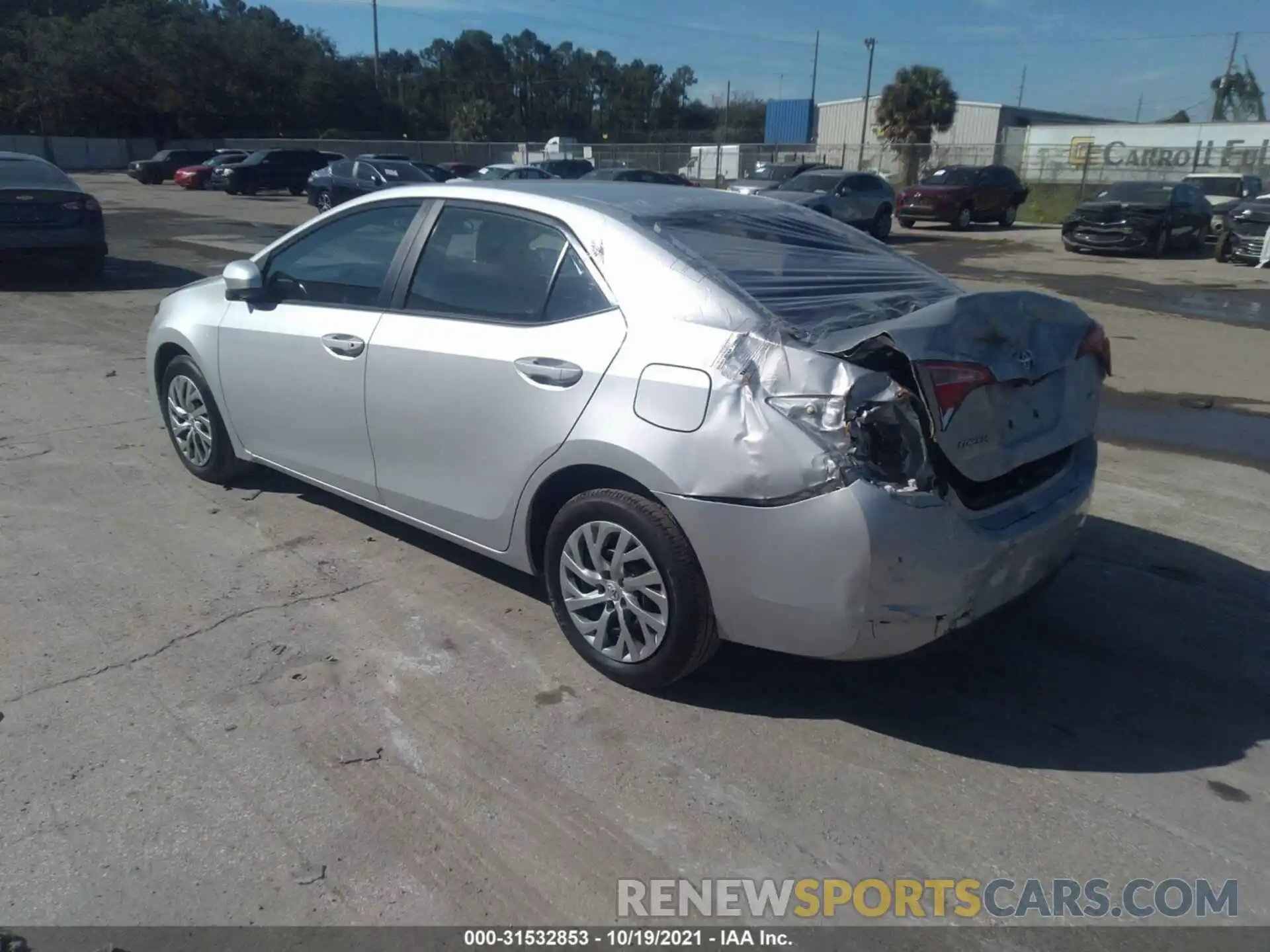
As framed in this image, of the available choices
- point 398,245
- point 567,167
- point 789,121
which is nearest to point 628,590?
point 398,245

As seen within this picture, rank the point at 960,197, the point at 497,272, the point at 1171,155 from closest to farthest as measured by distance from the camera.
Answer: the point at 497,272, the point at 960,197, the point at 1171,155

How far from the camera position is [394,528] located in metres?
4.96

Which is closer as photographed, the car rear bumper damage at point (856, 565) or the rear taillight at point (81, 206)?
the car rear bumper damage at point (856, 565)

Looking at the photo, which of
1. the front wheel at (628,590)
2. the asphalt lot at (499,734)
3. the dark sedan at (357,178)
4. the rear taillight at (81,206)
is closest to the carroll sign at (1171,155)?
the dark sedan at (357,178)

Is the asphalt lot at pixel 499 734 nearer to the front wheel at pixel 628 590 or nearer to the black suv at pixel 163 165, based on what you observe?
the front wheel at pixel 628 590

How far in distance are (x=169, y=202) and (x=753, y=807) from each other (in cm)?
3291

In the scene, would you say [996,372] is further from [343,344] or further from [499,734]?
[343,344]

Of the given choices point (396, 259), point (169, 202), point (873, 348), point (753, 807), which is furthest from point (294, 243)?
point (169, 202)

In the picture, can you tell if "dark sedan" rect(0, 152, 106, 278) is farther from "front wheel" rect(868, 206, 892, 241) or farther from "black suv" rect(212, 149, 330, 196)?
"black suv" rect(212, 149, 330, 196)

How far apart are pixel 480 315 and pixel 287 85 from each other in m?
73.9

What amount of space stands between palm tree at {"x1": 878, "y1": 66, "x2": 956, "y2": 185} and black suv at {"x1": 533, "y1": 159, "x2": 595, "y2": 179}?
86.8 feet

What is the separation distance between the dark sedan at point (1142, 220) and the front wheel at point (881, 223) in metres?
3.98

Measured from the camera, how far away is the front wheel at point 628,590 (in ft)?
10.6
